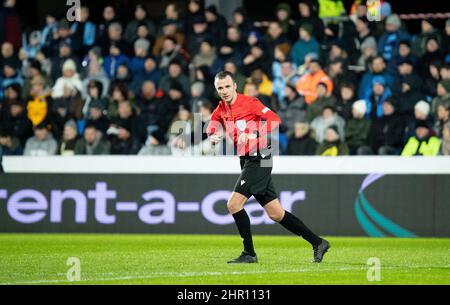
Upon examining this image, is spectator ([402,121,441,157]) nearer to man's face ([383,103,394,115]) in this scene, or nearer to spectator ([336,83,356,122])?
man's face ([383,103,394,115])

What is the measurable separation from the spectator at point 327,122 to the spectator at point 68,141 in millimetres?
4344

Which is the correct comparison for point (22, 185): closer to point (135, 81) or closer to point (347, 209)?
point (135, 81)

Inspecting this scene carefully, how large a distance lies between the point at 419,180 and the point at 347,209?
50.0 inches

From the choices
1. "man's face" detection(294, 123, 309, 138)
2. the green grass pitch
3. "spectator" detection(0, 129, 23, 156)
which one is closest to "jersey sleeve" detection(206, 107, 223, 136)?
the green grass pitch

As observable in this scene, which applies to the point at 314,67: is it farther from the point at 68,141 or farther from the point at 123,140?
the point at 68,141

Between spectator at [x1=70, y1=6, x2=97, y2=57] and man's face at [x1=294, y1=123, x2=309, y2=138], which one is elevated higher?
spectator at [x1=70, y1=6, x2=97, y2=57]

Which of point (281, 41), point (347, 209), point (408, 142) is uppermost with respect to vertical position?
point (281, 41)

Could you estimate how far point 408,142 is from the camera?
57.4 feet

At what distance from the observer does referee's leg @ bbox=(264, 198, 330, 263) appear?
1152 centimetres

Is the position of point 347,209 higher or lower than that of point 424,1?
lower

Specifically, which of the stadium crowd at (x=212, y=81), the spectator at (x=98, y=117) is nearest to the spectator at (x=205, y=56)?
the stadium crowd at (x=212, y=81)

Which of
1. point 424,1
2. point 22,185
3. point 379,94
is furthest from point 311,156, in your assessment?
point 424,1

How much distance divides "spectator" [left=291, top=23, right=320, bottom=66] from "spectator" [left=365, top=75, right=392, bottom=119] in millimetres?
1739

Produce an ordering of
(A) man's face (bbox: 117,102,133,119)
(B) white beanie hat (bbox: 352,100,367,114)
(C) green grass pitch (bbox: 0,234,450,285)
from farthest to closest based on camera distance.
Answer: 1. (A) man's face (bbox: 117,102,133,119)
2. (B) white beanie hat (bbox: 352,100,367,114)
3. (C) green grass pitch (bbox: 0,234,450,285)
